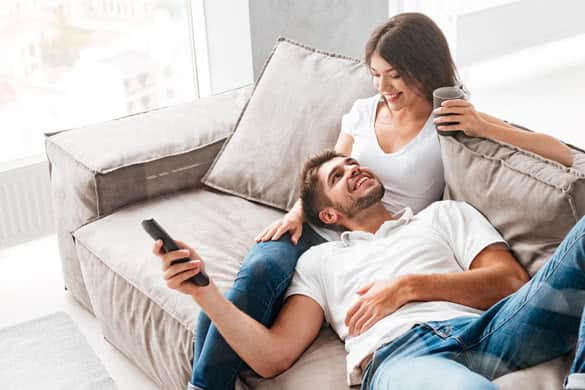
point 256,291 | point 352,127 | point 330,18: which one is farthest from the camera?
point 330,18

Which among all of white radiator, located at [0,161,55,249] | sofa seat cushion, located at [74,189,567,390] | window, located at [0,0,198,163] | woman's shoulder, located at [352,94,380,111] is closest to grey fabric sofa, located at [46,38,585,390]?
sofa seat cushion, located at [74,189,567,390]

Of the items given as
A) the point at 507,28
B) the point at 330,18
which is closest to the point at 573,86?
the point at 507,28

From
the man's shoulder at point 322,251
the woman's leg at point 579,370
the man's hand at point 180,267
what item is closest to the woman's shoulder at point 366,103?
the man's shoulder at point 322,251

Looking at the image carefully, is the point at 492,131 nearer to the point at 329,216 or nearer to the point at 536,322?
the point at 329,216

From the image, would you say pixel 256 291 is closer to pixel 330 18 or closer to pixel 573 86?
pixel 330 18

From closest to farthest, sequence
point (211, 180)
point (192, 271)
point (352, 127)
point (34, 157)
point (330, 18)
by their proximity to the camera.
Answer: point (192, 271), point (352, 127), point (211, 180), point (34, 157), point (330, 18)

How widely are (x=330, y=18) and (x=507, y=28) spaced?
162 centimetres

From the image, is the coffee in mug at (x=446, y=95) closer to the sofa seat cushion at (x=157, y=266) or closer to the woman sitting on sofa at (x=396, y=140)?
the woman sitting on sofa at (x=396, y=140)

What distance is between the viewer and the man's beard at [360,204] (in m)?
2.18

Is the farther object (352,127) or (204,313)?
(352,127)

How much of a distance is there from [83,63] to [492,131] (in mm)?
2152

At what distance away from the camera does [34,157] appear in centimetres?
357

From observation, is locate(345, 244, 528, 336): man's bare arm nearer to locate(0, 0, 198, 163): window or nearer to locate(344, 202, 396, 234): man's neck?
locate(344, 202, 396, 234): man's neck

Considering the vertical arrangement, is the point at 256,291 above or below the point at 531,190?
below
